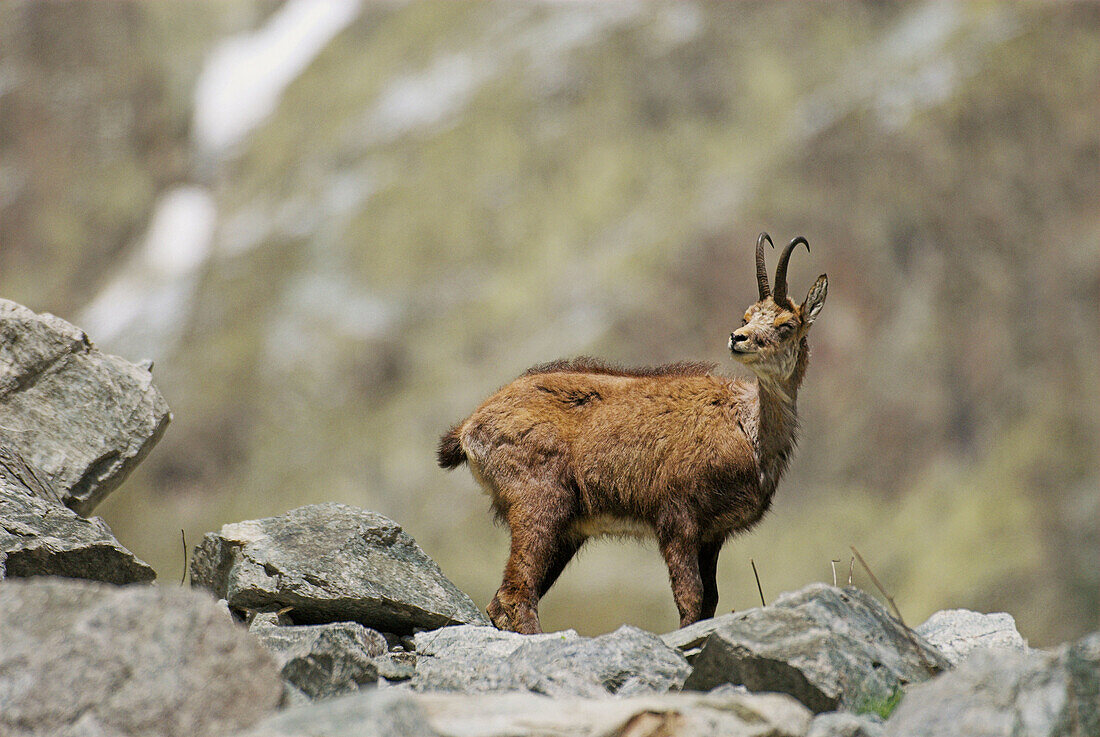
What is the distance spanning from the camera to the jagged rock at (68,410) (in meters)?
6.70

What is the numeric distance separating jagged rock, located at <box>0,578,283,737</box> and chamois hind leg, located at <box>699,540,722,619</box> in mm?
3749

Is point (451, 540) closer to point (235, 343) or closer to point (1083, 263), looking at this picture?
point (235, 343)

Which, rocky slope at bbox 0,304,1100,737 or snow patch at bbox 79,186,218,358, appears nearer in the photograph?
rocky slope at bbox 0,304,1100,737

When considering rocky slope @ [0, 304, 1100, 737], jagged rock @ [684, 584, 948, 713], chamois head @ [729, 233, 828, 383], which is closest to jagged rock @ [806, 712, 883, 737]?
rocky slope @ [0, 304, 1100, 737]

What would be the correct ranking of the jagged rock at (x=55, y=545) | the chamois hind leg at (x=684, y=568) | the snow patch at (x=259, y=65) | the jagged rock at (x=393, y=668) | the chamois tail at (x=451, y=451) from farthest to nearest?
the snow patch at (x=259, y=65)
the chamois tail at (x=451, y=451)
the chamois hind leg at (x=684, y=568)
the jagged rock at (x=55, y=545)
the jagged rock at (x=393, y=668)

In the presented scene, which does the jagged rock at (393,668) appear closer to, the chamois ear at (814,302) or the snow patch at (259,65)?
the chamois ear at (814,302)

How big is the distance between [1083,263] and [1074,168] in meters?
3.55

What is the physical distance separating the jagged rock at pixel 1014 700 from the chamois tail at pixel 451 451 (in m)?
4.18

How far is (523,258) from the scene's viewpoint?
131 ft

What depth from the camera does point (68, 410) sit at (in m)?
A: 6.91

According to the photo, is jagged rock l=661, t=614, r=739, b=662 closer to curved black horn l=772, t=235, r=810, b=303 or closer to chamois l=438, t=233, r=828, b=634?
chamois l=438, t=233, r=828, b=634

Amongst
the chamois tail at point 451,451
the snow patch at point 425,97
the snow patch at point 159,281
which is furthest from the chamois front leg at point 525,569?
the snow patch at point 425,97

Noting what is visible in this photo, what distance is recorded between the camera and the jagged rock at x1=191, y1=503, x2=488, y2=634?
6160 millimetres

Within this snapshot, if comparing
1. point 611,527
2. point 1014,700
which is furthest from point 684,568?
point 1014,700
